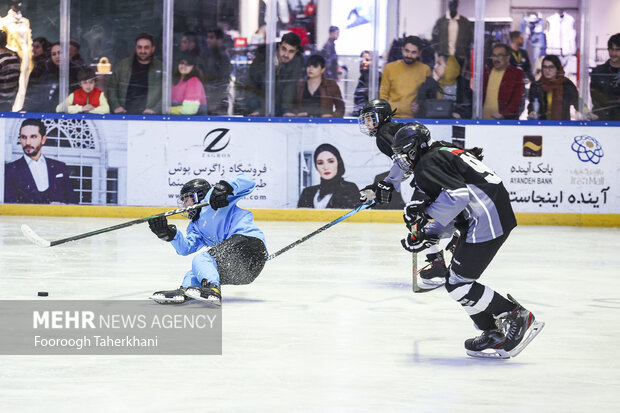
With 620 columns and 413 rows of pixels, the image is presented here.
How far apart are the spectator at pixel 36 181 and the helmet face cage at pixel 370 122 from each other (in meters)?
6.44

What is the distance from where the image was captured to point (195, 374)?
362 centimetres

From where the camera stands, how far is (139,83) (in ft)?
42.1

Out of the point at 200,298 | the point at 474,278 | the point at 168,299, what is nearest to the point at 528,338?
the point at 474,278

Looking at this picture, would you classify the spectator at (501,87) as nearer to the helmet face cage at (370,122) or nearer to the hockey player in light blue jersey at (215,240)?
the helmet face cage at (370,122)

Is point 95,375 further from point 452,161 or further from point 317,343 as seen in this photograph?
point 452,161

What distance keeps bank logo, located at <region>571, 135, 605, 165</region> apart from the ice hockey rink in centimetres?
410

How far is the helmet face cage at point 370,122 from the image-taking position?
6.74 metres

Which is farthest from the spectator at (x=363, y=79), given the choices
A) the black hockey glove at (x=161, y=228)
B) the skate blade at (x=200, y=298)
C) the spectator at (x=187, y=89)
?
the skate blade at (x=200, y=298)

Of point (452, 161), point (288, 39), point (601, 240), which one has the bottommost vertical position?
point (601, 240)

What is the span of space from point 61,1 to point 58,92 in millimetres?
1197

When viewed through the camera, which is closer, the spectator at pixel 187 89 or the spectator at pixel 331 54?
the spectator at pixel 187 89

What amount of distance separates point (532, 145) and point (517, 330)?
8.52m

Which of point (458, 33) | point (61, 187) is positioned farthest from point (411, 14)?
point (61, 187)

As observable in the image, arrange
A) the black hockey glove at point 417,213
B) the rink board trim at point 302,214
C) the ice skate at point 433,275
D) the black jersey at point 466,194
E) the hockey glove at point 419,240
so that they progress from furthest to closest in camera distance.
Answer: the rink board trim at point 302,214 → the ice skate at point 433,275 → the hockey glove at point 419,240 → the black hockey glove at point 417,213 → the black jersey at point 466,194
